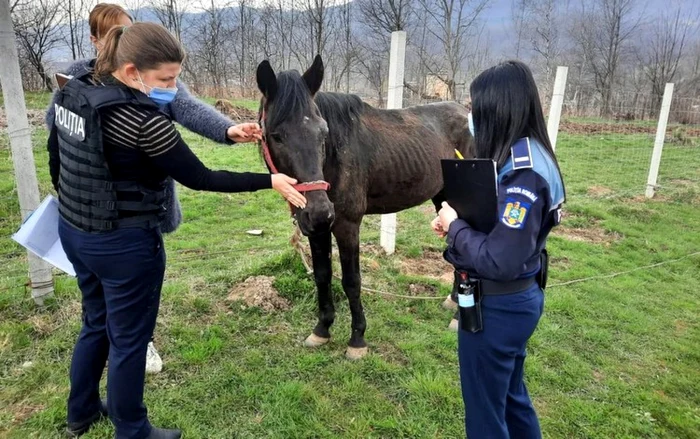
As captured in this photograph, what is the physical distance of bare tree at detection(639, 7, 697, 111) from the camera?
2670cm

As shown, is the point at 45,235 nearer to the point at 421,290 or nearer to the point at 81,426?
the point at 81,426

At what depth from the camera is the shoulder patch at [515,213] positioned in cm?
147

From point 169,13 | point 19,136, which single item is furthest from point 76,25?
point 19,136

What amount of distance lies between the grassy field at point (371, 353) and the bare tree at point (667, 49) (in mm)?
27165

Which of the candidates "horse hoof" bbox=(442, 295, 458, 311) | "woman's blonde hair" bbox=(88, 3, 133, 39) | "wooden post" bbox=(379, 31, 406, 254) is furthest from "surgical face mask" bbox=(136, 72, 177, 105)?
"wooden post" bbox=(379, 31, 406, 254)

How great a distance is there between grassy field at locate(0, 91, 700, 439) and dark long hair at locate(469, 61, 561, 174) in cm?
181

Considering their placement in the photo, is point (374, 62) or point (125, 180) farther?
point (374, 62)

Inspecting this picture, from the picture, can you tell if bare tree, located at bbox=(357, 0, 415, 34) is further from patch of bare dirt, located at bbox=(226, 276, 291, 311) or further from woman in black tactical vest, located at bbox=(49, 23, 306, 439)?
woman in black tactical vest, located at bbox=(49, 23, 306, 439)

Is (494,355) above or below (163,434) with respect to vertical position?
above

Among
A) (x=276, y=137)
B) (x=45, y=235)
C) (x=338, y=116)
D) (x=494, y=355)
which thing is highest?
(x=338, y=116)

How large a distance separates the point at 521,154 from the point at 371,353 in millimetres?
2299

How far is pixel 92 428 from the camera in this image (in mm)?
2410

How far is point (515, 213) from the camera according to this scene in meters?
1.47

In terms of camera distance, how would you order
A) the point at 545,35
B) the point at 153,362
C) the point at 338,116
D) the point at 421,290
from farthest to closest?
the point at 545,35
the point at 421,290
the point at 338,116
the point at 153,362
